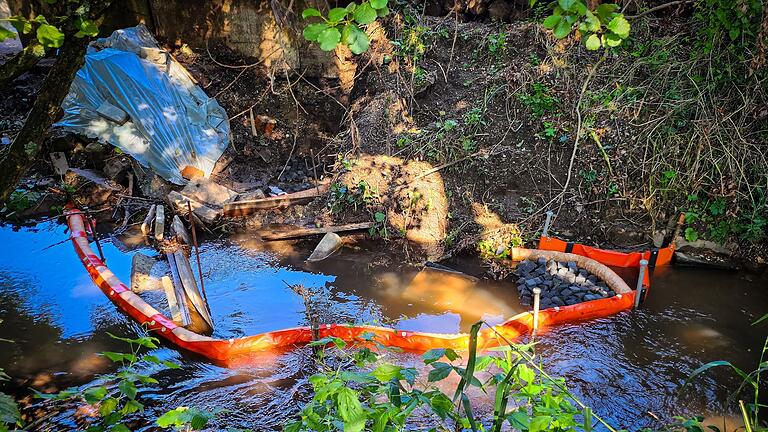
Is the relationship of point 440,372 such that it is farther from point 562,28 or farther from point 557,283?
point 557,283

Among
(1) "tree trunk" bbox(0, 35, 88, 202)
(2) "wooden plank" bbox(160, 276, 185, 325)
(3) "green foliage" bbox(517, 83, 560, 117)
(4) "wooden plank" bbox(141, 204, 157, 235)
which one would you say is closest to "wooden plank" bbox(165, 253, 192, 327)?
(2) "wooden plank" bbox(160, 276, 185, 325)

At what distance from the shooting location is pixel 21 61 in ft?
8.15

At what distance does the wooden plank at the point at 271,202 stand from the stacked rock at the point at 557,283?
3758mm

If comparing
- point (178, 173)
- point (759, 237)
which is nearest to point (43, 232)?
→ point (178, 173)

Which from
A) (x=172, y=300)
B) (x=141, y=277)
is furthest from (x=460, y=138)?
(x=141, y=277)

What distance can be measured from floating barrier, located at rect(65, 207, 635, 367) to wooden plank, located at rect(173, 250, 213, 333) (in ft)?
1.29

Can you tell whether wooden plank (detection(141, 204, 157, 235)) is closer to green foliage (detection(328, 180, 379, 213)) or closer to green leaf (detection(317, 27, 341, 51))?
green foliage (detection(328, 180, 379, 213))

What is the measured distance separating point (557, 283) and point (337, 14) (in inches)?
236

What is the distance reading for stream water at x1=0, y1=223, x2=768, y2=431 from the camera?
5.14 metres

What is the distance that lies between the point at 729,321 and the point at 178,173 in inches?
342

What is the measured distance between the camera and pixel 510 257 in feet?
24.6

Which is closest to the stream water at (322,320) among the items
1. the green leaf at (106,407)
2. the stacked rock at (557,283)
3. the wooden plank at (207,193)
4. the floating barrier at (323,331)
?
the floating barrier at (323,331)

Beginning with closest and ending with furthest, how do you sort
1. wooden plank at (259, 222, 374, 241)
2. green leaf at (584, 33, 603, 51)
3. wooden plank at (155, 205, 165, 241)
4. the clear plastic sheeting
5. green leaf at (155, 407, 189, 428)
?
green leaf at (584, 33, 603, 51) < green leaf at (155, 407, 189, 428) < wooden plank at (155, 205, 165, 241) < wooden plank at (259, 222, 374, 241) < the clear plastic sheeting

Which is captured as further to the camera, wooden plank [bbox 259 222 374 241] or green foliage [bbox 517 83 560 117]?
green foliage [bbox 517 83 560 117]
